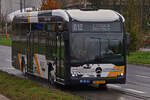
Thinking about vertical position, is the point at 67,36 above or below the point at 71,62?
above

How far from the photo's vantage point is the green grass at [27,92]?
37.7 ft

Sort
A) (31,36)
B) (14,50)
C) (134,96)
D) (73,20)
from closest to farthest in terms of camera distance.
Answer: (134,96), (73,20), (31,36), (14,50)

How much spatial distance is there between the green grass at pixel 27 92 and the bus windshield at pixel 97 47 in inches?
62.4

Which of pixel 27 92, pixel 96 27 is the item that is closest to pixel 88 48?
pixel 96 27

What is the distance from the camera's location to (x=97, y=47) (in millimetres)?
14000

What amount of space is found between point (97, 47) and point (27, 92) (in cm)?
308

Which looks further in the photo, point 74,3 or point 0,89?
point 74,3

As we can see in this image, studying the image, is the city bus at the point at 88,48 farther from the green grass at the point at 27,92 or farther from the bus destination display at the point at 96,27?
the green grass at the point at 27,92

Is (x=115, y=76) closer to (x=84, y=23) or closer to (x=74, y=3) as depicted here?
(x=84, y=23)

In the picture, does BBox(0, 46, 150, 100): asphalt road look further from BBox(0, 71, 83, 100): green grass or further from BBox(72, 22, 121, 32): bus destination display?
BBox(72, 22, 121, 32): bus destination display

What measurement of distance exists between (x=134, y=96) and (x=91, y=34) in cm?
→ 267

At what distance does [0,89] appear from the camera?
1364 centimetres

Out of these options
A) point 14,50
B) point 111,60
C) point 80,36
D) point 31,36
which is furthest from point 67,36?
point 14,50

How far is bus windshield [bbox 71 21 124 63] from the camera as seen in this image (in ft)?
45.6
